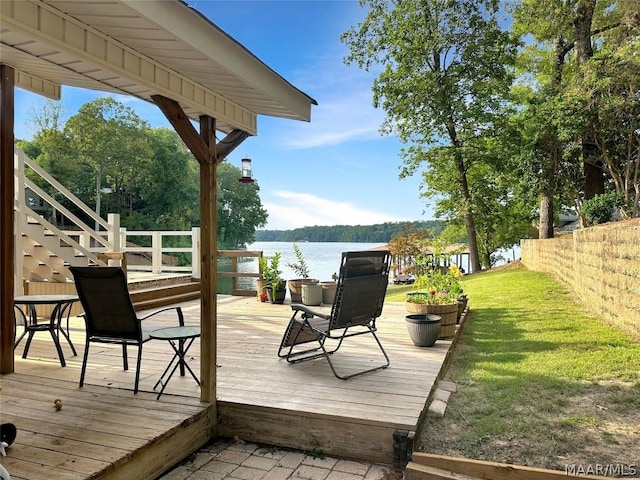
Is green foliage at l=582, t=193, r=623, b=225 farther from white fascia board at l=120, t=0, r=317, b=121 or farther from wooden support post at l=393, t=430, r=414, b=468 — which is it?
wooden support post at l=393, t=430, r=414, b=468

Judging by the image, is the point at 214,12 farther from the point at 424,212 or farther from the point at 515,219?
the point at 515,219

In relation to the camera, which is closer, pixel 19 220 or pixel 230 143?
pixel 230 143

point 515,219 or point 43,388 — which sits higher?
point 515,219

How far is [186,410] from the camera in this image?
3.04 metres

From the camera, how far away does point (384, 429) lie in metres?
2.80

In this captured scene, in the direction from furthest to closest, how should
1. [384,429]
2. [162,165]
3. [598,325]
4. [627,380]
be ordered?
[162,165], [598,325], [627,380], [384,429]

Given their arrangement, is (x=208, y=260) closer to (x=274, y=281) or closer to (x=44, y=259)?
(x=274, y=281)

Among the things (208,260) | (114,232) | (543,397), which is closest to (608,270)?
(543,397)

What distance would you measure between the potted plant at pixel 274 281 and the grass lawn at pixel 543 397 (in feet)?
10.3

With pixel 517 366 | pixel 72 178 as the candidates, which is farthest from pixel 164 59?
pixel 72 178

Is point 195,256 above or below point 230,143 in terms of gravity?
below

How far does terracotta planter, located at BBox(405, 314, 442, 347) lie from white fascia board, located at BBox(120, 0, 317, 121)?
2.47 m

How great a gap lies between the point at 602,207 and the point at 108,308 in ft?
37.8

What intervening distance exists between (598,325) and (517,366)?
7.73ft
